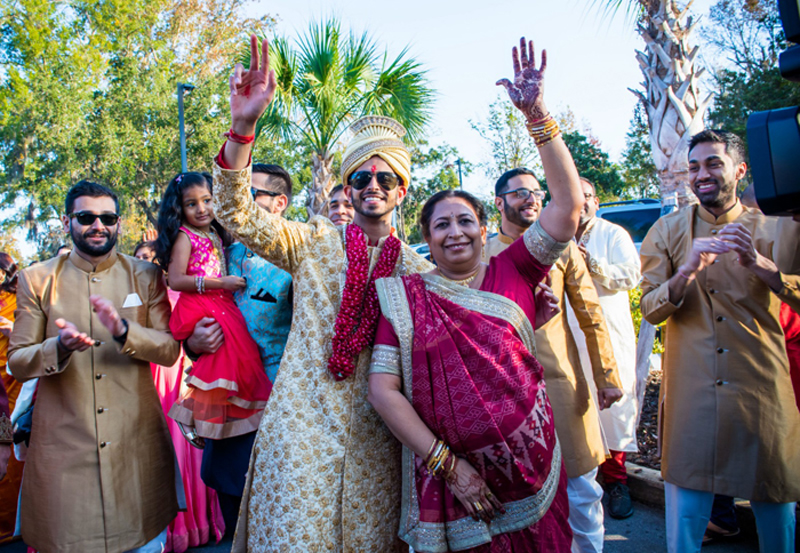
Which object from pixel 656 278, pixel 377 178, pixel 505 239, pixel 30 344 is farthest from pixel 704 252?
pixel 30 344

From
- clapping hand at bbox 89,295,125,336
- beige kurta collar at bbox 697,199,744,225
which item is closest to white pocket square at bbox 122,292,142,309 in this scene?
clapping hand at bbox 89,295,125,336

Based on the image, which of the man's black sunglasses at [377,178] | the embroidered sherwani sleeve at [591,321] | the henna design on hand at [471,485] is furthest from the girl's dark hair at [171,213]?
the embroidered sherwani sleeve at [591,321]

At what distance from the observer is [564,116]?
83.3 ft

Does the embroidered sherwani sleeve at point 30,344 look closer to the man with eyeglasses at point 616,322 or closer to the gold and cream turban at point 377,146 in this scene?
the gold and cream turban at point 377,146

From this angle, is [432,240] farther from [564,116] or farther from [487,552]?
[564,116]

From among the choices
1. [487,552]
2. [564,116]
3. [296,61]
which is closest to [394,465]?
[487,552]

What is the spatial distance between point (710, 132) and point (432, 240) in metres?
1.77

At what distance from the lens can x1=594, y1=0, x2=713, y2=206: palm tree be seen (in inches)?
216

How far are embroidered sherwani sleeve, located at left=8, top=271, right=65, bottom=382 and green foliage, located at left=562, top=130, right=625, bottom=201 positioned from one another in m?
22.0

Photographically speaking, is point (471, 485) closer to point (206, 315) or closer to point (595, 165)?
point (206, 315)

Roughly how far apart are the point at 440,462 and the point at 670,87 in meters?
5.04

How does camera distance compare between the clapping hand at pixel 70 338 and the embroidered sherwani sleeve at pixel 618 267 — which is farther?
the embroidered sherwani sleeve at pixel 618 267

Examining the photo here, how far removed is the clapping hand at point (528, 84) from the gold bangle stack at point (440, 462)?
1.29 metres

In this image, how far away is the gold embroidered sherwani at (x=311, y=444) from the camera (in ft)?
7.24
